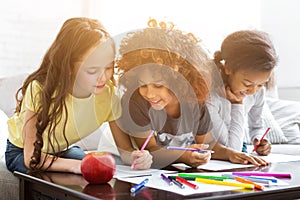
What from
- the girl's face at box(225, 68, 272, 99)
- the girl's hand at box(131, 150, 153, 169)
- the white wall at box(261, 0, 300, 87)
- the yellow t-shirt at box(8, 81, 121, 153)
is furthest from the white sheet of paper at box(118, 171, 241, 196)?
the white wall at box(261, 0, 300, 87)

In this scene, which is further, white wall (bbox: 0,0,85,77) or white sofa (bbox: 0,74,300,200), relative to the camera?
white wall (bbox: 0,0,85,77)

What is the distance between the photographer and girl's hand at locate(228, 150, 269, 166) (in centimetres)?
150

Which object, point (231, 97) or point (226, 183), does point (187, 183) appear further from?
point (231, 97)

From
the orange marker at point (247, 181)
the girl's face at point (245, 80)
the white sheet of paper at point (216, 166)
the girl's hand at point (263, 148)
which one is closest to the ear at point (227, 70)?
the girl's face at point (245, 80)

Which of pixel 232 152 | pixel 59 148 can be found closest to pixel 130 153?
pixel 59 148

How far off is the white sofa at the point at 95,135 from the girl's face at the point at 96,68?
0.25 metres

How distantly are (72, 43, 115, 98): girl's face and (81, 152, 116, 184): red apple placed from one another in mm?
260

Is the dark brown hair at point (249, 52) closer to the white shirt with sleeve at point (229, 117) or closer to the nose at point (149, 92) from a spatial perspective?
the white shirt with sleeve at point (229, 117)

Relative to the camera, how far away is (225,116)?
1869 mm

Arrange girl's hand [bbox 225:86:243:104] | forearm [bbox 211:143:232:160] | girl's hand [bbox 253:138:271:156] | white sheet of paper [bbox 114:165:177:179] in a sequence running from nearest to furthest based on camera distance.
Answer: white sheet of paper [bbox 114:165:177:179], forearm [bbox 211:143:232:160], girl's hand [bbox 253:138:271:156], girl's hand [bbox 225:86:243:104]

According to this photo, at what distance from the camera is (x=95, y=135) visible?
84.9 inches

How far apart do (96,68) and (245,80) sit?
0.61m

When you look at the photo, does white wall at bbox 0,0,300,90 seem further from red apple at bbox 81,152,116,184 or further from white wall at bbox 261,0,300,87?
red apple at bbox 81,152,116,184

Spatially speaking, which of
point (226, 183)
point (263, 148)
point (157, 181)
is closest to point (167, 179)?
point (157, 181)
